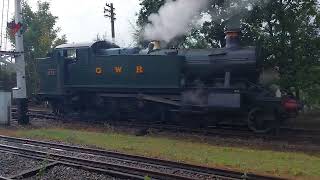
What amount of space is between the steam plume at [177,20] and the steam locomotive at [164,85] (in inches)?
52.2

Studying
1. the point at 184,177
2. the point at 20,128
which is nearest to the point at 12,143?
the point at 20,128

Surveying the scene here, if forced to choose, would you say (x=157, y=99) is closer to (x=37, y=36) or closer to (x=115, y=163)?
(x=115, y=163)

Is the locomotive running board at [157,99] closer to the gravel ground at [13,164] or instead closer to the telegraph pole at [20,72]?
the telegraph pole at [20,72]

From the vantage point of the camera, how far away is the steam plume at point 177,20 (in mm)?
16922

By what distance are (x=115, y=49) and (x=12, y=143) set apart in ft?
18.2

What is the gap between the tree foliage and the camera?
15.4m

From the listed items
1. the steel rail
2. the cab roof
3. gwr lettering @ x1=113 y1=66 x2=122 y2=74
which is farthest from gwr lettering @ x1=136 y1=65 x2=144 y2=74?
the steel rail

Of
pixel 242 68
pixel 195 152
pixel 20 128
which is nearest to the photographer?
pixel 195 152

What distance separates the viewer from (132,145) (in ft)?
41.3

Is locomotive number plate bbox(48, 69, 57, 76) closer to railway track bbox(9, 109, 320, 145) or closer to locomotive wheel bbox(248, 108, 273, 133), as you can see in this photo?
railway track bbox(9, 109, 320, 145)

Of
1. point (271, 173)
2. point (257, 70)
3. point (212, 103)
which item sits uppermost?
point (257, 70)

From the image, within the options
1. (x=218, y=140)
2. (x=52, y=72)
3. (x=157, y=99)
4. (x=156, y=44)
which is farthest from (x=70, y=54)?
(x=218, y=140)

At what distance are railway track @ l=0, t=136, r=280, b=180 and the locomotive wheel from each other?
188 inches

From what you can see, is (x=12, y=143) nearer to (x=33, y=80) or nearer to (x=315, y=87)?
(x=315, y=87)
